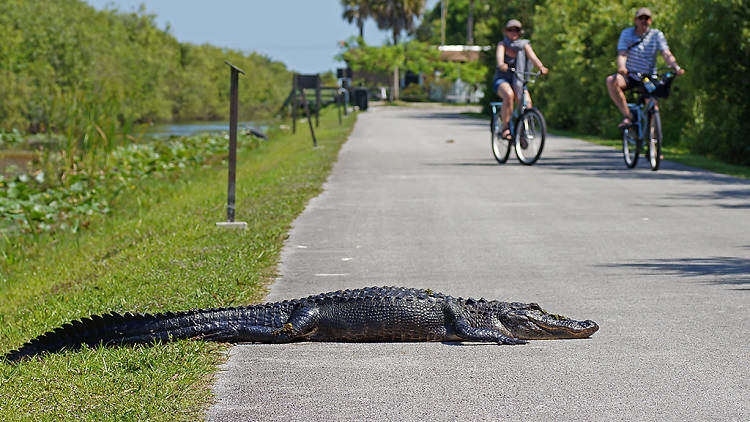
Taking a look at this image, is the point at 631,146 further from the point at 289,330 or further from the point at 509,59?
the point at 289,330

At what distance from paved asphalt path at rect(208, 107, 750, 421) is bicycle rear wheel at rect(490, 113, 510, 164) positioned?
7.53ft

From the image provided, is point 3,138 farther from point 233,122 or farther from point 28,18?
point 233,122

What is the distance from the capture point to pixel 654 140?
14820mm

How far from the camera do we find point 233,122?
368 inches

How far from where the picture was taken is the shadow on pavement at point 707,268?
694 cm

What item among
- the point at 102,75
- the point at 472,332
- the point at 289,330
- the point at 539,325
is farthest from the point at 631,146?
the point at 102,75

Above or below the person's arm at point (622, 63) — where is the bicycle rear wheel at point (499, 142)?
below

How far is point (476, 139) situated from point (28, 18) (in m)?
23.2

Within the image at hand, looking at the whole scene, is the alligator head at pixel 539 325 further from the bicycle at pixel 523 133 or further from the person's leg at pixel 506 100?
the person's leg at pixel 506 100

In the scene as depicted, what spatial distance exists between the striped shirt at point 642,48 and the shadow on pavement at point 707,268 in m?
7.32

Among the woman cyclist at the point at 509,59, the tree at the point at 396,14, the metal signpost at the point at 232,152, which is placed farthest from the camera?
the tree at the point at 396,14

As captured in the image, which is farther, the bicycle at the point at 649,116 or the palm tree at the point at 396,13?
the palm tree at the point at 396,13

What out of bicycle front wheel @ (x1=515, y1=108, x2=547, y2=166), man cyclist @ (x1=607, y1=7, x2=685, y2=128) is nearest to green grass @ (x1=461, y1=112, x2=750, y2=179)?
man cyclist @ (x1=607, y1=7, x2=685, y2=128)

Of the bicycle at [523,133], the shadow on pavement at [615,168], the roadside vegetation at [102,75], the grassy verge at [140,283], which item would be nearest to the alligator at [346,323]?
the grassy verge at [140,283]
